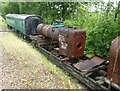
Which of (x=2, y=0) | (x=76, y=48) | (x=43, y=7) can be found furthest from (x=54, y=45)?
(x=2, y=0)

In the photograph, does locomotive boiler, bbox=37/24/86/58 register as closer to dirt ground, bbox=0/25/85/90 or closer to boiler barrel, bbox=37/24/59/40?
dirt ground, bbox=0/25/85/90

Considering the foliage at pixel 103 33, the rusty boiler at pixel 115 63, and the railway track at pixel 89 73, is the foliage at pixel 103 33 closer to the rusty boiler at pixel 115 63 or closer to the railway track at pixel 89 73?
the railway track at pixel 89 73

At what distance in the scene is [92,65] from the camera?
26.9 feet

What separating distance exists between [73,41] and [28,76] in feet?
8.12

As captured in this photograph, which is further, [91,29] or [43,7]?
[43,7]

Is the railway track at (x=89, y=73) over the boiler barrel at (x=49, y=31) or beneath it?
beneath

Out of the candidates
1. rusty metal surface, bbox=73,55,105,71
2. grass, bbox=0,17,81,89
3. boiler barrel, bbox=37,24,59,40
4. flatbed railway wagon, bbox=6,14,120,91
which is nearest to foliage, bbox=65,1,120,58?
flatbed railway wagon, bbox=6,14,120,91

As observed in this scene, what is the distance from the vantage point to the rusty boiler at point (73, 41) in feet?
29.7

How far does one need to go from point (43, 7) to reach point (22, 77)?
13.7 metres

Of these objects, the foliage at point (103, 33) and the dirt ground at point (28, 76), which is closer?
the dirt ground at point (28, 76)

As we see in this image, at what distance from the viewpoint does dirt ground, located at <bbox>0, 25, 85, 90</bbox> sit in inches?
307

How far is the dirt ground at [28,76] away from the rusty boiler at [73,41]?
4.06 ft

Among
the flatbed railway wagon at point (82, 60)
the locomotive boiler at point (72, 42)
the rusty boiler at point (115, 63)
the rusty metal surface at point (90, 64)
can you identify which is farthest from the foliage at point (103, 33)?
the rusty boiler at point (115, 63)

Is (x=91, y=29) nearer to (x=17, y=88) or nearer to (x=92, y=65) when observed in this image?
(x=92, y=65)
